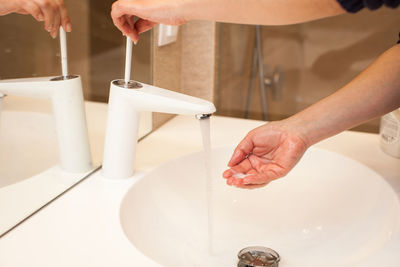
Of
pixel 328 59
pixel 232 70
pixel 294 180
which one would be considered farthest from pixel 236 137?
pixel 328 59

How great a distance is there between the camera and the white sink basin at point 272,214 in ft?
2.54

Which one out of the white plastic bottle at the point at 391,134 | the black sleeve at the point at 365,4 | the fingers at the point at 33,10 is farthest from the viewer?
the white plastic bottle at the point at 391,134

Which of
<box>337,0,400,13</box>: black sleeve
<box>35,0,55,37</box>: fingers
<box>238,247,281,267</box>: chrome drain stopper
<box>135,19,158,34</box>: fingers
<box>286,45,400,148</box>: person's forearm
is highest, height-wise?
<box>337,0,400,13</box>: black sleeve

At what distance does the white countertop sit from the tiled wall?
37 cm

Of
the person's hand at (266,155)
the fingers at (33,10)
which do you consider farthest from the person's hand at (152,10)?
the person's hand at (266,155)

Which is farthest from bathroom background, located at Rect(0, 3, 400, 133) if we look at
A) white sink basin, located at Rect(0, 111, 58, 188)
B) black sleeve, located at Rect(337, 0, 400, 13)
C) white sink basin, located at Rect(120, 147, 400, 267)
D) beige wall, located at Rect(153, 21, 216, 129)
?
black sleeve, located at Rect(337, 0, 400, 13)

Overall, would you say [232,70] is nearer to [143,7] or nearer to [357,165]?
[357,165]

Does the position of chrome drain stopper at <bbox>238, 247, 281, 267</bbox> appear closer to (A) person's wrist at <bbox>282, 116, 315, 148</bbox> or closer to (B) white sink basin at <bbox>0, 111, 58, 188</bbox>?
(A) person's wrist at <bbox>282, 116, 315, 148</bbox>

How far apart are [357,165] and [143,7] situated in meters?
0.54

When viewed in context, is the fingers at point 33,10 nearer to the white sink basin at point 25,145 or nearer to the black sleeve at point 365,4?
the white sink basin at point 25,145

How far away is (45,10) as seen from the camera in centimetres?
69

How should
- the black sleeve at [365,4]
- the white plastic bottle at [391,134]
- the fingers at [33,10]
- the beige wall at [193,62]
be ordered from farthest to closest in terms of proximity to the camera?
the beige wall at [193,62] < the white plastic bottle at [391,134] < the fingers at [33,10] < the black sleeve at [365,4]

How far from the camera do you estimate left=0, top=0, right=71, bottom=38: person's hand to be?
0.62m

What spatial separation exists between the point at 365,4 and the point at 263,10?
137 millimetres
